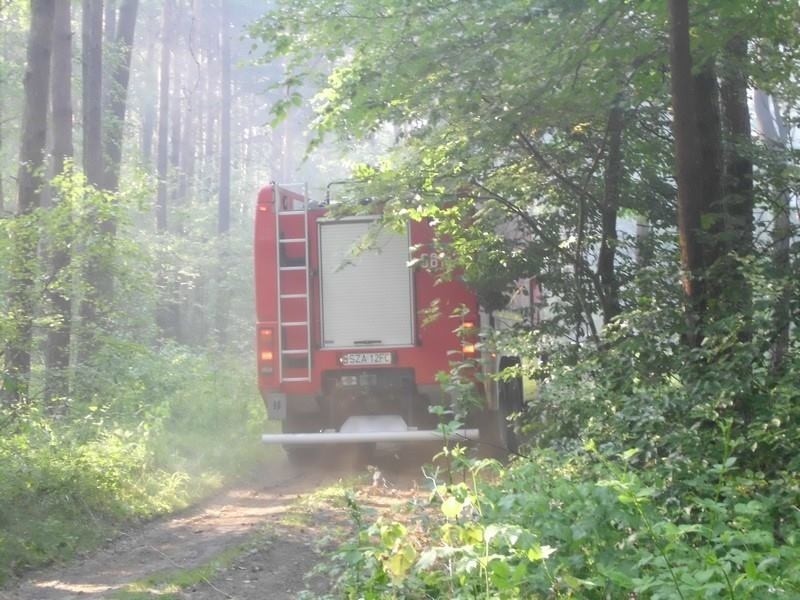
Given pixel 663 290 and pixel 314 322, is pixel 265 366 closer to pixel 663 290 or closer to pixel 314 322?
pixel 314 322

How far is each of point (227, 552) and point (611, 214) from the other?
4.30 meters

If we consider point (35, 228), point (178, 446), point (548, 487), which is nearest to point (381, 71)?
point (35, 228)

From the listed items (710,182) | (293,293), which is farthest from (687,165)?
(293,293)

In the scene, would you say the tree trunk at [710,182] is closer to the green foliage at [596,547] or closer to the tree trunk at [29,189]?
the green foliage at [596,547]

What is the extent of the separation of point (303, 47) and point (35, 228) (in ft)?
9.61

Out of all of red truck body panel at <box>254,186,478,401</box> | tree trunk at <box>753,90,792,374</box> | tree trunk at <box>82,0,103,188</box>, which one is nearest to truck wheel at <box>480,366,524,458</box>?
red truck body panel at <box>254,186,478,401</box>

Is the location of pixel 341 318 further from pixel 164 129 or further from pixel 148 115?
pixel 148 115

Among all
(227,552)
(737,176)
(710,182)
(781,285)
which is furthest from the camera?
(737,176)

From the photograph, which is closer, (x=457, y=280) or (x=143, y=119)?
(x=457, y=280)

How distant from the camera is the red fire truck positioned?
1255 centimetres

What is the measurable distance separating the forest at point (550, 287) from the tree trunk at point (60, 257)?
0.07 meters

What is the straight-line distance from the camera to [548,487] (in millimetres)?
5766

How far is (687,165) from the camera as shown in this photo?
7.70 m

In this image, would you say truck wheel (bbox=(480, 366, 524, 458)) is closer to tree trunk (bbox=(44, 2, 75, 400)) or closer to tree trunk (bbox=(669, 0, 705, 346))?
tree trunk (bbox=(44, 2, 75, 400))
